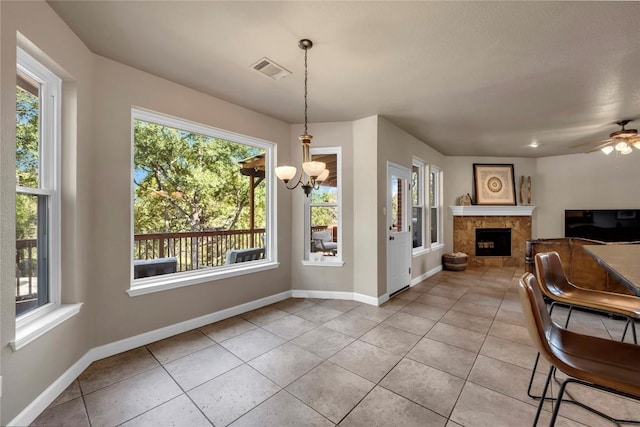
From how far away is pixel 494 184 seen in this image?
6.42 meters

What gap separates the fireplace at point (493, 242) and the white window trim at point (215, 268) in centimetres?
513

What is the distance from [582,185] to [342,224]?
19.5 ft

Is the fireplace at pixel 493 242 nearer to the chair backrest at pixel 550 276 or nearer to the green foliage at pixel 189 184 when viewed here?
the chair backrest at pixel 550 276

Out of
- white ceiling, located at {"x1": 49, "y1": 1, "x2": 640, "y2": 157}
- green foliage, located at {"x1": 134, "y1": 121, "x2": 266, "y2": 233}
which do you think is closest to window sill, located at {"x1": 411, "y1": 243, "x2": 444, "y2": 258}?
white ceiling, located at {"x1": 49, "y1": 1, "x2": 640, "y2": 157}

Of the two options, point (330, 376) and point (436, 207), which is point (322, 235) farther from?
point (436, 207)

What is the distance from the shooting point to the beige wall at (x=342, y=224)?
156 inches

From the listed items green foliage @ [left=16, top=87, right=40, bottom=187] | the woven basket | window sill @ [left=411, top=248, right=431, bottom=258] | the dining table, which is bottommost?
the woven basket

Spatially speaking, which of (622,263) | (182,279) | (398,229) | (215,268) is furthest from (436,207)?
(182,279)

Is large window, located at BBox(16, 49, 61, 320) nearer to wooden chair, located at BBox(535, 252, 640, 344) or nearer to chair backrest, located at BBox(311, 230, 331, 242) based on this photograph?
chair backrest, located at BBox(311, 230, 331, 242)

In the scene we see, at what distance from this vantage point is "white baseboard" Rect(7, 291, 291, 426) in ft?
5.45

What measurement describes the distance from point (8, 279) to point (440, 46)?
331 centimetres

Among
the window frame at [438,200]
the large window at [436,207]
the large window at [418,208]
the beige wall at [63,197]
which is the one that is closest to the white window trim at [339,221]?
the large window at [418,208]

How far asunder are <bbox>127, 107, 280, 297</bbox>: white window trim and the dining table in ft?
10.8

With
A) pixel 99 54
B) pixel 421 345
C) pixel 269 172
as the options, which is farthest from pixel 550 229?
pixel 99 54
